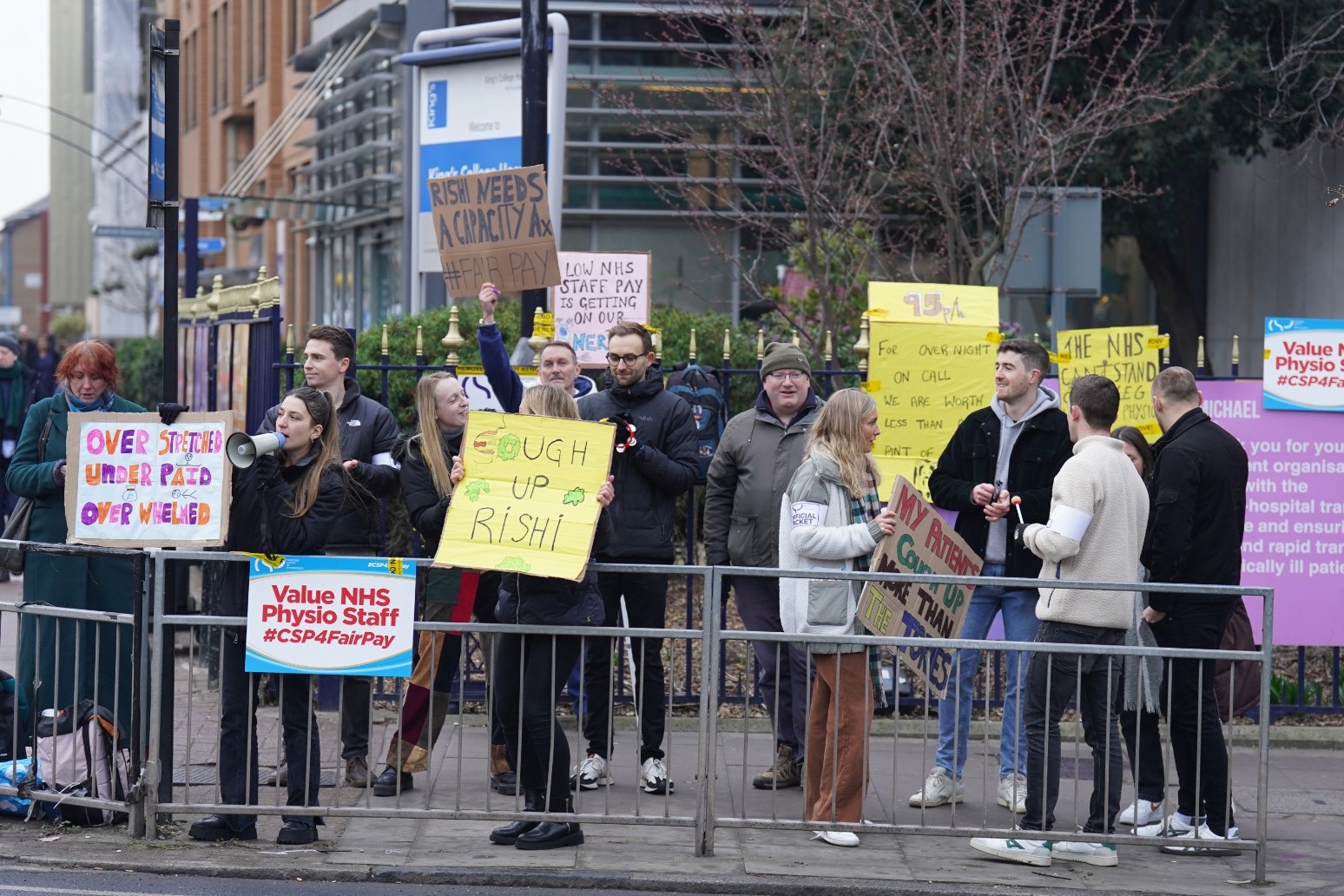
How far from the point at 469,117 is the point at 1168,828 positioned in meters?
7.43

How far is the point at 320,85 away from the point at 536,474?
2111 centimetres

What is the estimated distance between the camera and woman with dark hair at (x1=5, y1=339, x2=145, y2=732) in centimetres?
715

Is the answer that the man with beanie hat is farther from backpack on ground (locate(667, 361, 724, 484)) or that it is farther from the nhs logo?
the nhs logo

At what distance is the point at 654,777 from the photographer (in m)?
7.50

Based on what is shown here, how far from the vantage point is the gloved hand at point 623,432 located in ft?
23.2

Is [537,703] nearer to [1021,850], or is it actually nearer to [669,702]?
[669,702]

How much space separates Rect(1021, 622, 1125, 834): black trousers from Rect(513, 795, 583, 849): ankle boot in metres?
1.80

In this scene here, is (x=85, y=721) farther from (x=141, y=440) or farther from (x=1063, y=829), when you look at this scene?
(x=1063, y=829)

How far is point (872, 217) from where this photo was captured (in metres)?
12.4

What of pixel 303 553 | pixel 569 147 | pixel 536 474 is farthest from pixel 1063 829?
pixel 569 147

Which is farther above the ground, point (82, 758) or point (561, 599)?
point (561, 599)

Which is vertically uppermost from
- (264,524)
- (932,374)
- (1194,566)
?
(932,374)

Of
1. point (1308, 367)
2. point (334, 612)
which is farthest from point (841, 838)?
point (1308, 367)

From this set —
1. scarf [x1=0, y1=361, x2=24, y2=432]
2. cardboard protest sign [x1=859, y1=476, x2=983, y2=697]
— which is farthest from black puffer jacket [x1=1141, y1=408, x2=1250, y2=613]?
scarf [x1=0, y1=361, x2=24, y2=432]
